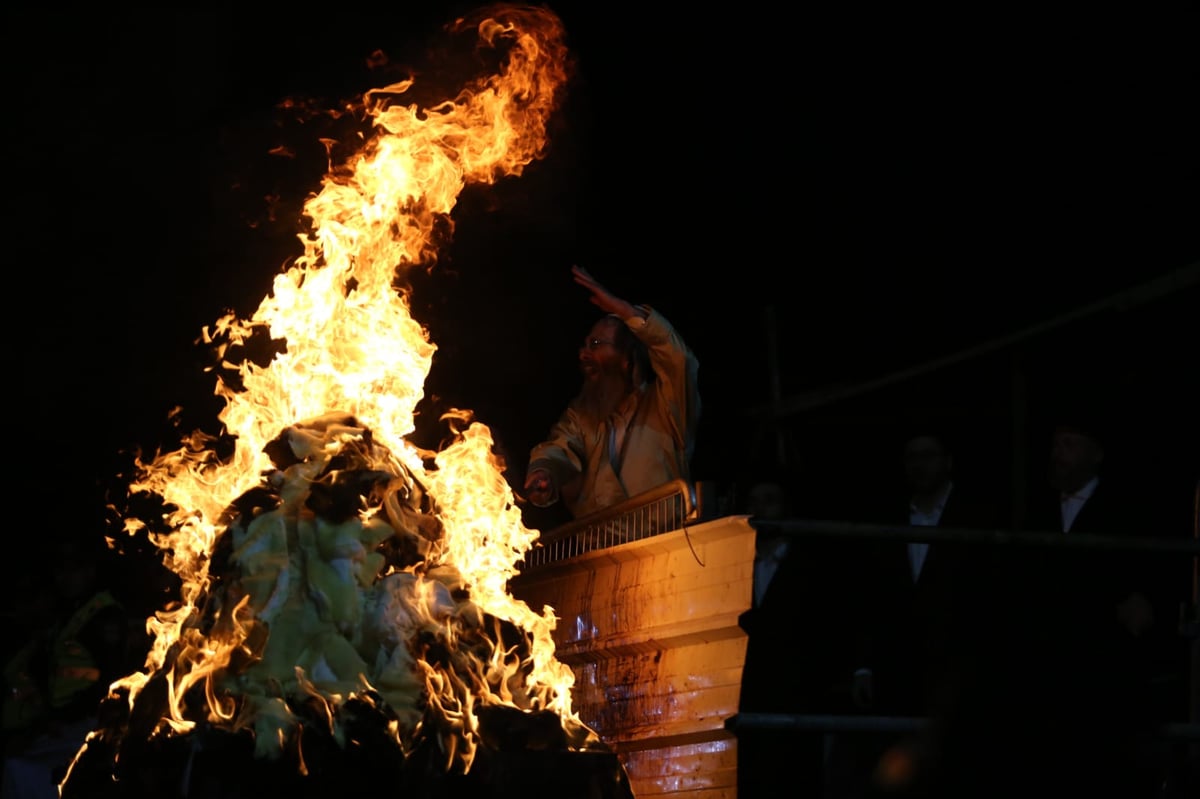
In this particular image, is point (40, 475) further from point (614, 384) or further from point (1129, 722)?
point (1129, 722)

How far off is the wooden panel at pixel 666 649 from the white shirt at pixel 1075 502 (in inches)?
60.6

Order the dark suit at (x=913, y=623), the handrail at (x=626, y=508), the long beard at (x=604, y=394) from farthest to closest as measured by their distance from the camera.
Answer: the long beard at (x=604, y=394), the handrail at (x=626, y=508), the dark suit at (x=913, y=623)

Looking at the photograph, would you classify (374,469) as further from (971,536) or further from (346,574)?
(971,536)

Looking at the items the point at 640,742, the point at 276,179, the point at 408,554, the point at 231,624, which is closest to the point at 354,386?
the point at 408,554

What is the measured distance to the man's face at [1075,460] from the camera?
755cm

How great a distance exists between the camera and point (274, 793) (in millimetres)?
6727

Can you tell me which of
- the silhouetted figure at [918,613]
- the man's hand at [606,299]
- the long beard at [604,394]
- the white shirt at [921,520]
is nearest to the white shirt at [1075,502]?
the silhouetted figure at [918,613]

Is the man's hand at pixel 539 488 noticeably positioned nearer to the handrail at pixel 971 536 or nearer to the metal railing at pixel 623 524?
the metal railing at pixel 623 524

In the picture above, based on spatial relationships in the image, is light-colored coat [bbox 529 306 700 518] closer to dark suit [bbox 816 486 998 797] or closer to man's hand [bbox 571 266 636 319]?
man's hand [bbox 571 266 636 319]

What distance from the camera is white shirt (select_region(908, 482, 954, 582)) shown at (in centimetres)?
754

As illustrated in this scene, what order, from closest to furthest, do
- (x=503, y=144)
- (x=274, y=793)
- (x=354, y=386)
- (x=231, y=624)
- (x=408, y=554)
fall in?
1. (x=274, y=793)
2. (x=231, y=624)
3. (x=408, y=554)
4. (x=354, y=386)
5. (x=503, y=144)

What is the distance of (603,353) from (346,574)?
3340mm

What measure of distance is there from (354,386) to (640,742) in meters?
2.51

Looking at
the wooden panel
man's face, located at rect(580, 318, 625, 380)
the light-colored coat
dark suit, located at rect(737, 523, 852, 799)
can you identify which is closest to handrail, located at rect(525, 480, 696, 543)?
the wooden panel
